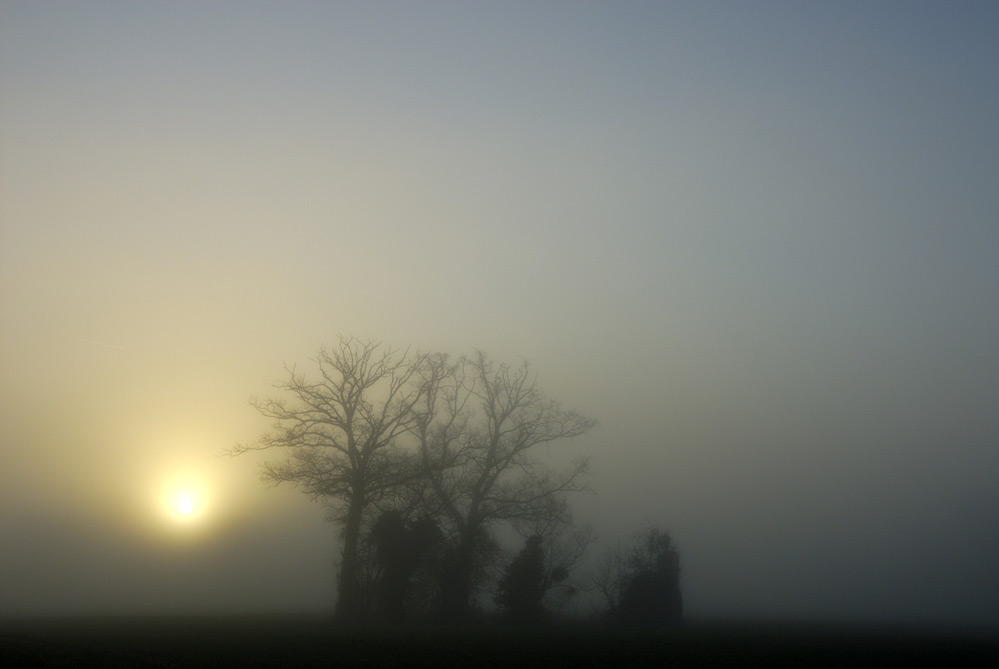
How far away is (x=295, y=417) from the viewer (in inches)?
1137

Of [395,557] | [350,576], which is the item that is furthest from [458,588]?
[350,576]

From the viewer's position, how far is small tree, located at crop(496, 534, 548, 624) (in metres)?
30.5

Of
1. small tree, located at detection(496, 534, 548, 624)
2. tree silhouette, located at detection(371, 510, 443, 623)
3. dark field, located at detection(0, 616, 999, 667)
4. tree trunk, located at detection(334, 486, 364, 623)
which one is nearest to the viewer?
dark field, located at detection(0, 616, 999, 667)

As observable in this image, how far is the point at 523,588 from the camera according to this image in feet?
101

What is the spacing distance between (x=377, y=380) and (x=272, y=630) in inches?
490

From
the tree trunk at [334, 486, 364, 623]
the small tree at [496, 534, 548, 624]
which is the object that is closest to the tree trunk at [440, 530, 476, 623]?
the small tree at [496, 534, 548, 624]

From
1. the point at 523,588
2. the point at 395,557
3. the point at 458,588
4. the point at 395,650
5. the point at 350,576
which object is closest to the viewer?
the point at 395,650

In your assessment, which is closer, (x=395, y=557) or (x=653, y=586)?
(x=395, y=557)

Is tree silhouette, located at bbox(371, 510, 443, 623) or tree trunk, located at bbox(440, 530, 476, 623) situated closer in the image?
Result: tree silhouette, located at bbox(371, 510, 443, 623)

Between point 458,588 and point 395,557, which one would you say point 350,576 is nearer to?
point 395,557

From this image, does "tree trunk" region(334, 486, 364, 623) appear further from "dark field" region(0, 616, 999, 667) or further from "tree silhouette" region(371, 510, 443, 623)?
"dark field" region(0, 616, 999, 667)

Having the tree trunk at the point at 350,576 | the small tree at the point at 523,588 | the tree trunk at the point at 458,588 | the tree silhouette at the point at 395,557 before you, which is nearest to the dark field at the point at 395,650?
the tree trunk at the point at 350,576

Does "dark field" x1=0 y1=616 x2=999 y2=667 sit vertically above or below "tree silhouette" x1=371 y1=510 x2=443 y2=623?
below

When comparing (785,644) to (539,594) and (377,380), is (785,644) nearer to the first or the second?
(539,594)
